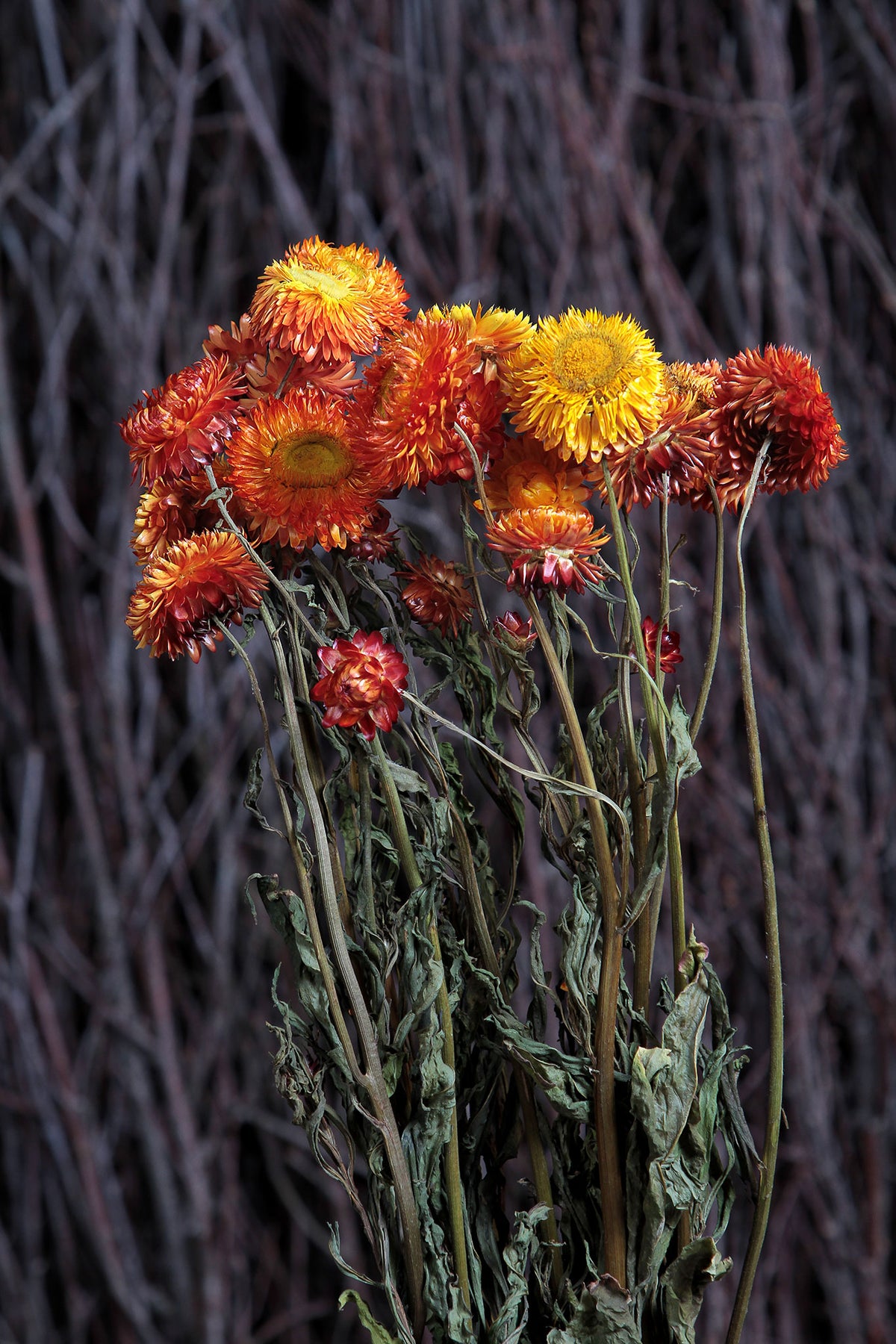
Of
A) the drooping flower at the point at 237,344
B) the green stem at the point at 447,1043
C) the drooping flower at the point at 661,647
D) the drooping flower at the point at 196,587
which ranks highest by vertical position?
the drooping flower at the point at 237,344

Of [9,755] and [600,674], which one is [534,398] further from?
[9,755]

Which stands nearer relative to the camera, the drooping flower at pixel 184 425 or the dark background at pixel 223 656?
the drooping flower at pixel 184 425

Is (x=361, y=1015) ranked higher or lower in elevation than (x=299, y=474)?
lower

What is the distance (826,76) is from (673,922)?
44.1 inches

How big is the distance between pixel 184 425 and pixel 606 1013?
26cm

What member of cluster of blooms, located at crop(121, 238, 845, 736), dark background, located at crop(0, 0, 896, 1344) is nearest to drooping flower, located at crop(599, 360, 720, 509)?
cluster of blooms, located at crop(121, 238, 845, 736)

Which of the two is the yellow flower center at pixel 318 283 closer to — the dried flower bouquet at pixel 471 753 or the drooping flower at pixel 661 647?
the dried flower bouquet at pixel 471 753

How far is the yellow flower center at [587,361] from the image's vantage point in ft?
1.22

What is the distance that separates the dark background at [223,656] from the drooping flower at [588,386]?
76 cm

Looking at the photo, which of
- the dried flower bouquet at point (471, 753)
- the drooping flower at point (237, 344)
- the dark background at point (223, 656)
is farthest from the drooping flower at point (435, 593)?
the dark background at point (223, 656)

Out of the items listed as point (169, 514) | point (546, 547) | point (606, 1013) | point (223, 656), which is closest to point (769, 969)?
point (606, 1013)

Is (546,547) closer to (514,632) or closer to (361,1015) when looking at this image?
(514,632)

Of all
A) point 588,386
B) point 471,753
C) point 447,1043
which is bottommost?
point 447,1043

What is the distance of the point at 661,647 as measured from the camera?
0.44 meters
